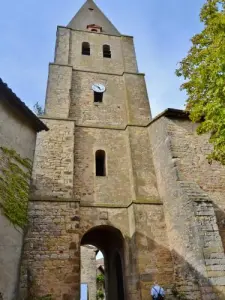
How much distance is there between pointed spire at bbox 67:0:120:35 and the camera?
66.3 feet

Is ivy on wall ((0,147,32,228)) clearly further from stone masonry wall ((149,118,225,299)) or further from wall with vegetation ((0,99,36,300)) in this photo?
stone masonry wall ((149,118,225,299))

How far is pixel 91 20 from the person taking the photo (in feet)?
70.1

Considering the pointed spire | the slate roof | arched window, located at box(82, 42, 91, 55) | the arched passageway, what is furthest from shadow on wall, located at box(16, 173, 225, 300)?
the pointed spire

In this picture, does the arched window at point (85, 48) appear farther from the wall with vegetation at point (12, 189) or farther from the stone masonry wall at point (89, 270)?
the stone masonry wall at point (89, 270)

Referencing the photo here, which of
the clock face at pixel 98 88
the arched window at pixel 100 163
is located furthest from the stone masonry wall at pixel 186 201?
the clock face at pixel 98 88

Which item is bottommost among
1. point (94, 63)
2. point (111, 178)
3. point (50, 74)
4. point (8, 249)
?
point (8, 249)

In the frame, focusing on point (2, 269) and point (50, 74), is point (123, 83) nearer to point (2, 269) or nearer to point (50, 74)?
point (50, 74)

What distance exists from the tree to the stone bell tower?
3968mm

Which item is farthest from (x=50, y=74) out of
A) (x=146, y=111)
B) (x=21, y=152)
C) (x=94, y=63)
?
(x=21, y=152)

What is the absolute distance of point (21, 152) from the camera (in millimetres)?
7785

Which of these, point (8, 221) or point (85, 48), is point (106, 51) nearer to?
point (85, 48)

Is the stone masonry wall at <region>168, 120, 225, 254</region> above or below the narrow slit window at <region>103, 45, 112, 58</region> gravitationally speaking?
below

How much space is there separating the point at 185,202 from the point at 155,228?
5.32 feet

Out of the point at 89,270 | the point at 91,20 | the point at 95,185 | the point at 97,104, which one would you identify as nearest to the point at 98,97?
the point at 97,104
